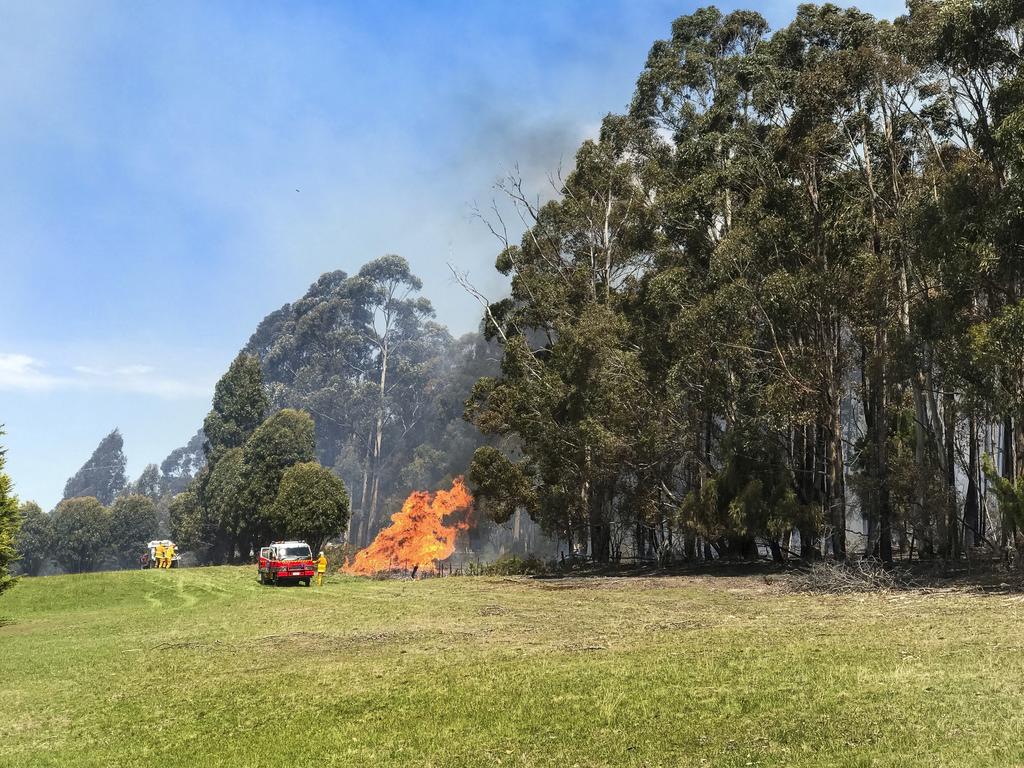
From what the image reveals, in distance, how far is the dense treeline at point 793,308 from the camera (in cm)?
2261

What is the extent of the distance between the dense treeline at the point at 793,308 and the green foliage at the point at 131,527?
72.4m

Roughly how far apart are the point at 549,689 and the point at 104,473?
162 m

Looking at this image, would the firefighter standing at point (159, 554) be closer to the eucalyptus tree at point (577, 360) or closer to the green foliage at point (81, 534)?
the eucalyptus tree at point (577, 360)

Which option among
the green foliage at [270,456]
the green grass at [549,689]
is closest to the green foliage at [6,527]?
the green grass at [549,689]

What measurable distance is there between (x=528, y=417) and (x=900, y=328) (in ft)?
59.7

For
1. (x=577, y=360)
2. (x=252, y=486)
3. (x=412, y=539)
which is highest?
(x=577, y=360)

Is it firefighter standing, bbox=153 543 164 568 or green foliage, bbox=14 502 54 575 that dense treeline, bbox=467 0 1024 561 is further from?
green foliage, bbox=14 502 54 575

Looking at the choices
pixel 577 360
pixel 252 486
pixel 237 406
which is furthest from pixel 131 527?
pixel 577 360

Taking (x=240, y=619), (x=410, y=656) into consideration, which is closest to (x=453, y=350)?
(x=240, y=619)

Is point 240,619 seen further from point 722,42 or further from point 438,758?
point 722,42

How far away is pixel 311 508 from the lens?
2100 inches

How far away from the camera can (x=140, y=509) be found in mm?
100312

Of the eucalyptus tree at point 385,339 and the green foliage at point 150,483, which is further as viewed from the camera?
the green foliage at point 150,483

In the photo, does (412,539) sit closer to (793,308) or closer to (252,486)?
(252,486)
